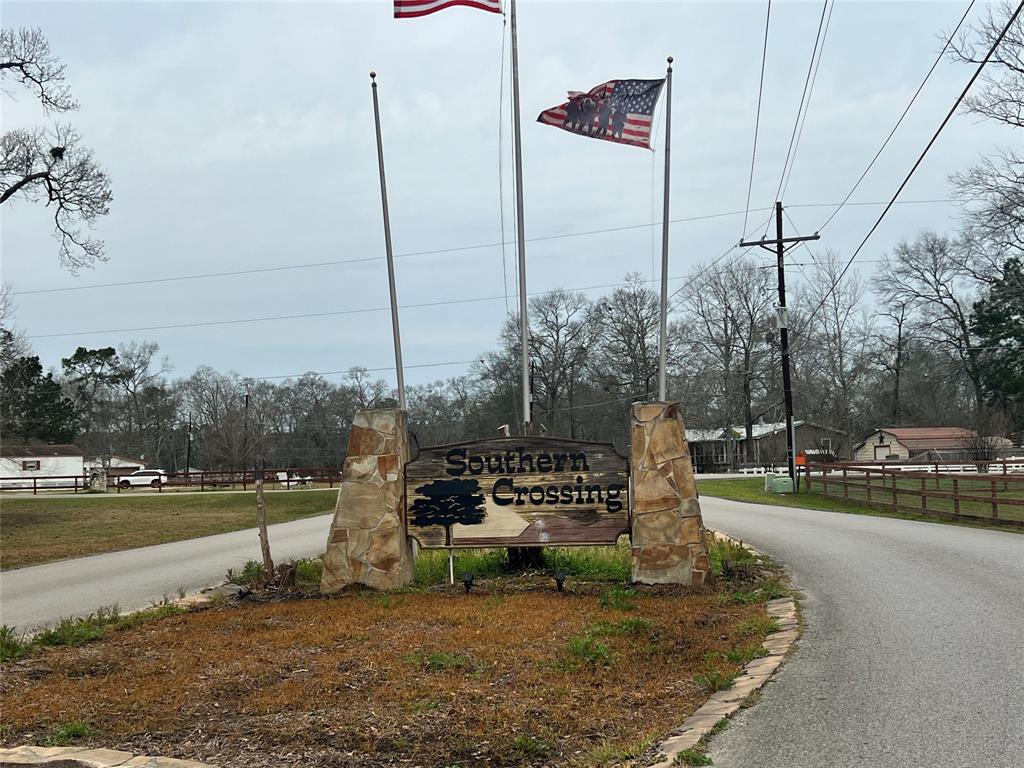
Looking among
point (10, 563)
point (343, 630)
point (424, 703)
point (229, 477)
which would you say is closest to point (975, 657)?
point (424, 703)

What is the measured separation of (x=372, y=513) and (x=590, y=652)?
4305mm

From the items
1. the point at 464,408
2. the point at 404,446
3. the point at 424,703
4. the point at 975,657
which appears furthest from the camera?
the point at 464,408

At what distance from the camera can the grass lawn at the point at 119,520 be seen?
18953mm

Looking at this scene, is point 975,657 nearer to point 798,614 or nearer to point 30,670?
point 798,614

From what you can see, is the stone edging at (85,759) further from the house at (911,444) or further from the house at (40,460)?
the house at (40,460)

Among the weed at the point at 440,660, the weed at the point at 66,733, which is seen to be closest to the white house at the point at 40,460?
the weed at the point at 440,660

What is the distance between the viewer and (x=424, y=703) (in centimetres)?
554

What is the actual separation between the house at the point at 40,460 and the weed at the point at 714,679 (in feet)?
257

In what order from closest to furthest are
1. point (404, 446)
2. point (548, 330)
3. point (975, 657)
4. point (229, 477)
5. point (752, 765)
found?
point (752, 765)
point (975, 657)
point (404, 446)
point (229, 477)
point (548, 330)

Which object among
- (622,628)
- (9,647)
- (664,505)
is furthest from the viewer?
(664,505)

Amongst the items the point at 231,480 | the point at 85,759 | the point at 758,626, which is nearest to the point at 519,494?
the point at 758,626

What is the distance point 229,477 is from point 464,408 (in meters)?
28.8

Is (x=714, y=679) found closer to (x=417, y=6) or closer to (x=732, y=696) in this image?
(x=732, y=696)

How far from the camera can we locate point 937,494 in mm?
19625
